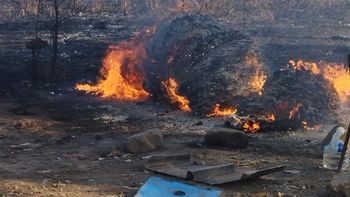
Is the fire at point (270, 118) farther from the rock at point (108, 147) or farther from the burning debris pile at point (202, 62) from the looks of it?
the rock at point (108, 147)

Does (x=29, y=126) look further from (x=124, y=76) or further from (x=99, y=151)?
(x=124, y=76)

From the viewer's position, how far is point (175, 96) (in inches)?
388

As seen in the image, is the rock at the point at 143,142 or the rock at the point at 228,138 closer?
the rock at the point at 143,142

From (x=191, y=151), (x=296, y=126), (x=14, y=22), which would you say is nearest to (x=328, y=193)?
(x=191, y=151)

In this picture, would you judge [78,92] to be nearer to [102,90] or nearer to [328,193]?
[102,90]

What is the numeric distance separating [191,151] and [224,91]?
2.60m

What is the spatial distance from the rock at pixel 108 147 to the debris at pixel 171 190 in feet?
6.01

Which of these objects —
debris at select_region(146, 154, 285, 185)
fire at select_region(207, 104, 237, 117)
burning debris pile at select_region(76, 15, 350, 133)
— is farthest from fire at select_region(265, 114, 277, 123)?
debris at select_region(146, 154, 285, 185)

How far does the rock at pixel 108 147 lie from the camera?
6773mm

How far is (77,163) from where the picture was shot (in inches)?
249

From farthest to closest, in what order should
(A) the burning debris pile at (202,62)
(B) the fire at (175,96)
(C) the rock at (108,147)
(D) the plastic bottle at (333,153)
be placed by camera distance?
(B) the fire at (175,96) < (A) the burning debris pile at (202,62) < (C) the rock at (108,147) < (D) the plastic bottle at (333,153)

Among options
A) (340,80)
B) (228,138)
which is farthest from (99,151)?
(340,80)

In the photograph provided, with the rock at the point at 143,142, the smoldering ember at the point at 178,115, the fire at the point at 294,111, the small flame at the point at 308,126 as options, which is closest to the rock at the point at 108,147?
the smoldering ember at the point at 178,115

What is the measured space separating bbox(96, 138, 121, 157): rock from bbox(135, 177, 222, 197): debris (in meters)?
1.83
